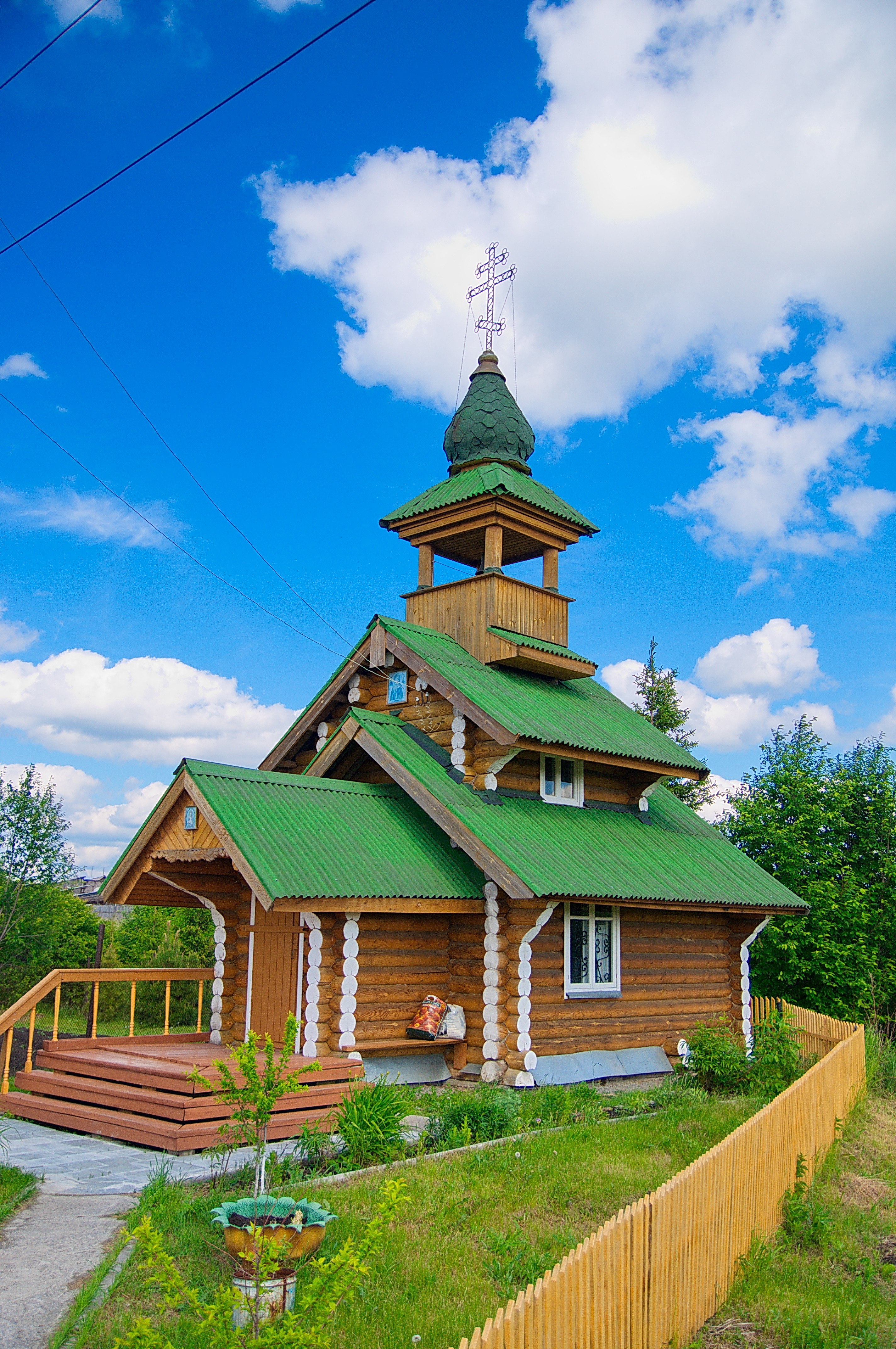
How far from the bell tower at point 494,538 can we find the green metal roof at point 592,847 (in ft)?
8.53

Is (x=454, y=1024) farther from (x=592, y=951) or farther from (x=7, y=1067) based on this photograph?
(x=7, y=1067)

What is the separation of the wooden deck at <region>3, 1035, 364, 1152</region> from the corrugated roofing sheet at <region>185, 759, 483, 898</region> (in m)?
1.97

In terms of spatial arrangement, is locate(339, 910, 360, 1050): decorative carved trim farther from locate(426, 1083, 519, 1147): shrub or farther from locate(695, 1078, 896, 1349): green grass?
locate(695, 1078, 896, 1349): green grass

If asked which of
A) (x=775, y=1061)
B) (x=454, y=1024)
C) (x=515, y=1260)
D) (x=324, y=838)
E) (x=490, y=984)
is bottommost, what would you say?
(x=515, y=1260)

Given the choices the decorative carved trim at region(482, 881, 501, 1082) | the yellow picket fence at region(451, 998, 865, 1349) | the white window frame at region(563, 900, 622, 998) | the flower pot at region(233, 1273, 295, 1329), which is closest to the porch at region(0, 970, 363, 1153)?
the decorative carved trim at region(482, 881, 501, 1082)

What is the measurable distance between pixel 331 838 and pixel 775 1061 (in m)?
6.66

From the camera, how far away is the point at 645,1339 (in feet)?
19.4

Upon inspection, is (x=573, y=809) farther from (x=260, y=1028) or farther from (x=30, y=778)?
(x=30, y=778)

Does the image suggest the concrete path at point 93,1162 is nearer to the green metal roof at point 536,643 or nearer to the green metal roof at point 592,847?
the green metal roof at point 592,847

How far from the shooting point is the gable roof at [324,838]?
11914 millimetres

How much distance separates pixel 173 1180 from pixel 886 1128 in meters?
10.4

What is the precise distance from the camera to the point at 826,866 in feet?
82.5

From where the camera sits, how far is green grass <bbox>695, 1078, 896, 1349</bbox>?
6.86 m

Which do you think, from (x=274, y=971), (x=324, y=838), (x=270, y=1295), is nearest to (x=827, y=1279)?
(x=270, y=1295)
